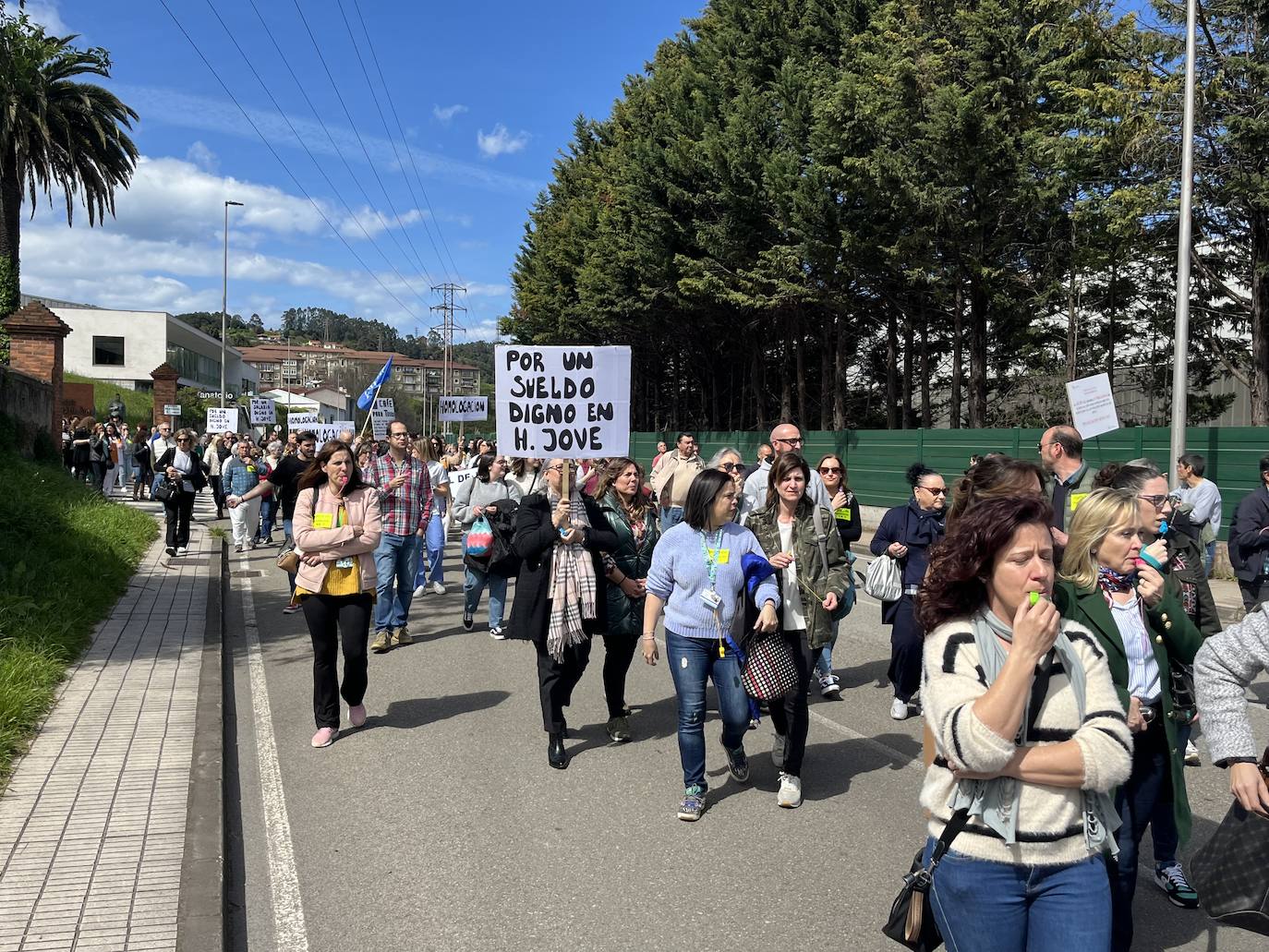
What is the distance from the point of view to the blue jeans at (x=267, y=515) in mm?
18484

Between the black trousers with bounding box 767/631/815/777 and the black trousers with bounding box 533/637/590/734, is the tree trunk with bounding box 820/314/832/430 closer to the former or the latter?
the black trousers with bounding box 533/637/590/734

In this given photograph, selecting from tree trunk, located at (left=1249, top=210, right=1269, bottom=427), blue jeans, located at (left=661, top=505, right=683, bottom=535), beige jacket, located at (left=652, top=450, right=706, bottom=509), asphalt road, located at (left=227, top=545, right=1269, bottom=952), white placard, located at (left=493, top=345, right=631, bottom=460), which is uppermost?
tree trunk, located at (left=1249, top=210, right=1269, bottom=427)

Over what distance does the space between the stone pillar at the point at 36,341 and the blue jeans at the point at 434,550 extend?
1374 centimetres

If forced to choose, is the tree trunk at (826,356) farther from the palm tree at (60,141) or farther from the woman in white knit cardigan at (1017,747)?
the woman in white knit cardigan at (1017,747)

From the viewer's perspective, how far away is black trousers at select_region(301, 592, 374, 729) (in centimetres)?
674

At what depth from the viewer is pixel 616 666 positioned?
690cm

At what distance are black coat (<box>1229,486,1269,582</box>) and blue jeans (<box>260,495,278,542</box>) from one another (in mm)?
14586

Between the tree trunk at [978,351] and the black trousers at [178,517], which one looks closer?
the black trousers at [178,517]

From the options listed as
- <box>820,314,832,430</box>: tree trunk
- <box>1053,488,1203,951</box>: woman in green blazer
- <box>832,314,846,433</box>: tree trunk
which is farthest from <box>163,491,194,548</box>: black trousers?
<box>820,314,832,430</box>: tree trunk

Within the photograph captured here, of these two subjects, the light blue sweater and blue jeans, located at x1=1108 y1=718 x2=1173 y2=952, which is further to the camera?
the light blue sweater

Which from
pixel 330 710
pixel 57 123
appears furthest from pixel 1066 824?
pixel 57 123

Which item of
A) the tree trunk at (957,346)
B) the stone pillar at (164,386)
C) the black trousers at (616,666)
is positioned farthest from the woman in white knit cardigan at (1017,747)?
the stone pillar at (164,386)

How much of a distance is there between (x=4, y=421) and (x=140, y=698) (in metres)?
14.2

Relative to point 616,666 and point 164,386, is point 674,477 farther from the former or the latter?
point 164,386
